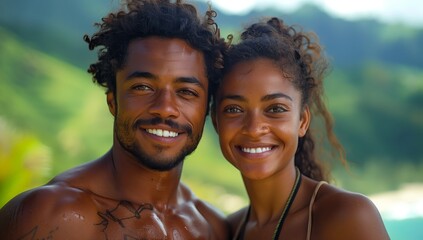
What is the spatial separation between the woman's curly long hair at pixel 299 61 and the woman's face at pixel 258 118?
51 millimetres

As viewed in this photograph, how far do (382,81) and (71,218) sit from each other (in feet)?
29.5

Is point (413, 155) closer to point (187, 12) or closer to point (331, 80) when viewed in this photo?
point (331, 80)

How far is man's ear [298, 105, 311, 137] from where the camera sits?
317cm

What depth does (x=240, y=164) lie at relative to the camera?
305 centimetres

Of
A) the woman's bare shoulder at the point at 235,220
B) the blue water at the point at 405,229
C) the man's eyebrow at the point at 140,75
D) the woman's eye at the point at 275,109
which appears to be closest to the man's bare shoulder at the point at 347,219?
the woman's eye at the point at 275,109

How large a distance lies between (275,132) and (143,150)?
61cm

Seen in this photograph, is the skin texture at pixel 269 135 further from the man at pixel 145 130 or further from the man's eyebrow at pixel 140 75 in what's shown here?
the man's eyebrow at pixel 140 75

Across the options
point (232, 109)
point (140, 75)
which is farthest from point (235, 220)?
point (140, 75)

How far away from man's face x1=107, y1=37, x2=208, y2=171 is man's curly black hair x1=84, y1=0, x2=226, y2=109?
0.17ft

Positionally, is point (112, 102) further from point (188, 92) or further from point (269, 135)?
point (269, 135)

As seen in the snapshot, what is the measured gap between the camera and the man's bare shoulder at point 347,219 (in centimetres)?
267

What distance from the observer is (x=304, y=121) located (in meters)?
3.19

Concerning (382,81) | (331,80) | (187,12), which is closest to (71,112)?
(331,80)

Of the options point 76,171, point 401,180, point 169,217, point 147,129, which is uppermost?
point 147,129
